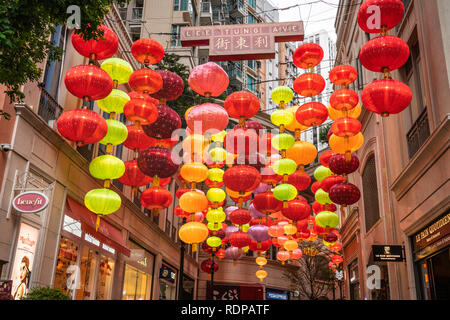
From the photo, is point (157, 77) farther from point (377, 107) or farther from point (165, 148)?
point (377, 107)

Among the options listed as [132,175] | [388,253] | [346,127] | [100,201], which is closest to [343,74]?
[346,127]

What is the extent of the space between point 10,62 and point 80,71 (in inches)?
64.4

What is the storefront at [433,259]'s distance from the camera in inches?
316

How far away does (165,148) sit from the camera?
8844 millimetres

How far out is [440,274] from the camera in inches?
333

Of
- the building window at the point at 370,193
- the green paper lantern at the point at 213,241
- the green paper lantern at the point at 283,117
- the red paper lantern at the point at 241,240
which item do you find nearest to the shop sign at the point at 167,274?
the green paper lantern at the point at 213,241

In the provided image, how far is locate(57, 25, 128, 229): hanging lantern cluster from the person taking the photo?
695 centimetres

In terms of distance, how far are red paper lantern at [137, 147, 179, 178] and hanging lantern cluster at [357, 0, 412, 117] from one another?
4009 millimetres

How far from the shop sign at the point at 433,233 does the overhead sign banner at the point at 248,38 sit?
4.64 meters

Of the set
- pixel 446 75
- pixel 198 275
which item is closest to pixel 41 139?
pixel 446 75

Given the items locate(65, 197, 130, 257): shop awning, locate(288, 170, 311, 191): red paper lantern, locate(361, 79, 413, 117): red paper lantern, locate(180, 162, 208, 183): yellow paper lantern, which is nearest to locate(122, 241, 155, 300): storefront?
locate(65, 197, 130, 257): shop awning

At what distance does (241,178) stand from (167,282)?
14744 millimetres

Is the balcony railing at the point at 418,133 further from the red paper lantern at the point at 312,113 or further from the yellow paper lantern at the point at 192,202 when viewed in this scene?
the yellow paper lantern at the point at 192,202
